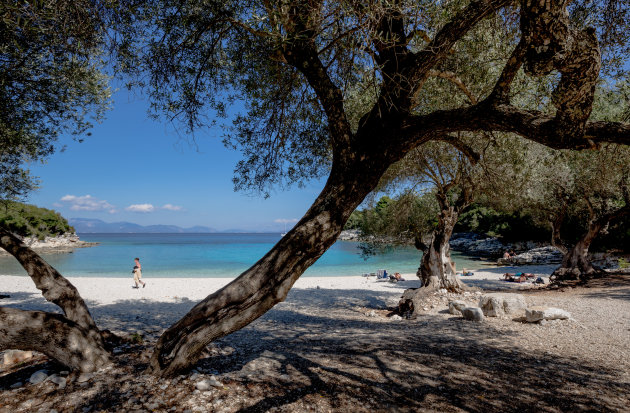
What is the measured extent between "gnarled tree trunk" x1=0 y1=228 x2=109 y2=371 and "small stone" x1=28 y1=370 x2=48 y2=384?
8.5 inches

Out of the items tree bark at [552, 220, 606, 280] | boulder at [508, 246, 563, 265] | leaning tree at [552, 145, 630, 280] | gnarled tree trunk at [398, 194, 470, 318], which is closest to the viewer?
gnarled tree trunk at [398, 194, 470, 318]

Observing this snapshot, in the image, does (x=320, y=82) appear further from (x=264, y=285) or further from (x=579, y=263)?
(x=579, y=263)

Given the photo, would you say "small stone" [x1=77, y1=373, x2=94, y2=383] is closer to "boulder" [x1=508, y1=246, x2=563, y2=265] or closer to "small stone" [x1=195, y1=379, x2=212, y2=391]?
"small stone" [x1=195, y1=379, x2=212, y2=391]

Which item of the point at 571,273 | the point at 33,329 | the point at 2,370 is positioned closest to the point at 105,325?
the point at 2,370

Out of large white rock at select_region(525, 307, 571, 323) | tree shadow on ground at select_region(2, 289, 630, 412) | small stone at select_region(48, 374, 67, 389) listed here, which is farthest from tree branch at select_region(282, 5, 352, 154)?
large white rock at select_region(525, 307, 571, 323)

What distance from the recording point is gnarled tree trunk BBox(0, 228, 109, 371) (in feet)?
11.0

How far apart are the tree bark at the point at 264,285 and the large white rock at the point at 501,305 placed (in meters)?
6.60

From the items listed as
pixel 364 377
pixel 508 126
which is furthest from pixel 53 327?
pixel 508 126

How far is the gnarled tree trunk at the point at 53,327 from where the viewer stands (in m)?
3.35

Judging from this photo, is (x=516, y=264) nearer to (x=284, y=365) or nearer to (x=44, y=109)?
(x=284, y=365)

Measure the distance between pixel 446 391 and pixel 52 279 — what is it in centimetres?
478

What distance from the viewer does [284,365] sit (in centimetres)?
427

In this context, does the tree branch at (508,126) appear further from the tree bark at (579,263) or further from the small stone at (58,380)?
the tree bark at (579,263)

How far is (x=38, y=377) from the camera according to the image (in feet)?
11.6
